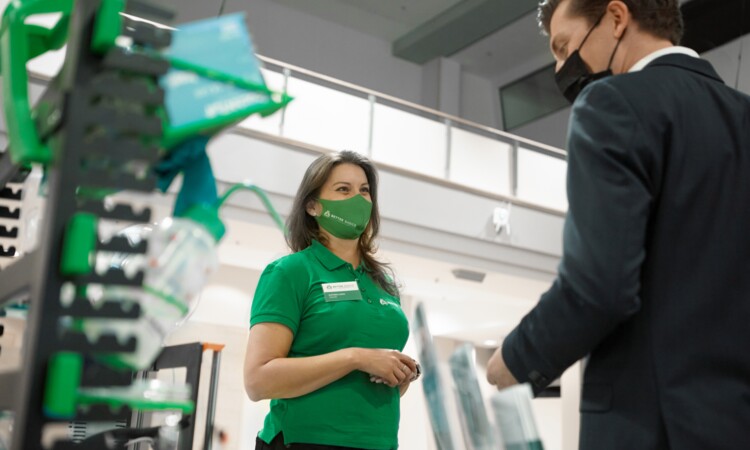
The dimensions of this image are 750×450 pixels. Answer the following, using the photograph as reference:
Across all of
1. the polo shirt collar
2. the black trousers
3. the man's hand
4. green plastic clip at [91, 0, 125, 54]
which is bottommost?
the black trousers

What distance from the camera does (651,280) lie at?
3.32 feet

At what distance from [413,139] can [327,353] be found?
6761mm

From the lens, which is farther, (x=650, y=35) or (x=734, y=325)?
(x=650, y=35)

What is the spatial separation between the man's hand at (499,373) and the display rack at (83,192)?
526 mm

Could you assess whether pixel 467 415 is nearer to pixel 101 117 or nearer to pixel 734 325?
pixel 734 325

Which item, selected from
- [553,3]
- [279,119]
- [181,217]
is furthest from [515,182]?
[181,217]

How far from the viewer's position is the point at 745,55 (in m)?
9.33

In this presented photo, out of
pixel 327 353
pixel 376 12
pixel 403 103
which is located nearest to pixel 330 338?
pixel 327 353

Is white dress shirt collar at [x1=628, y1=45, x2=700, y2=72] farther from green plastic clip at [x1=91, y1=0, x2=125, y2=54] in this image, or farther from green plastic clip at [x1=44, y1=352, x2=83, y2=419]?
green plastic clip at [x1=44, y1=352, x2=83, y2=419]

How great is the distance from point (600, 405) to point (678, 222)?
0.26 m

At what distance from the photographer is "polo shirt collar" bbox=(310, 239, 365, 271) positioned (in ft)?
6.14

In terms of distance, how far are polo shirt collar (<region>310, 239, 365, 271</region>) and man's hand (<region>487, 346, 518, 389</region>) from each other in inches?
33.3

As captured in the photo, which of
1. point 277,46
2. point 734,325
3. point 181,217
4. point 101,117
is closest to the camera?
point 101,117

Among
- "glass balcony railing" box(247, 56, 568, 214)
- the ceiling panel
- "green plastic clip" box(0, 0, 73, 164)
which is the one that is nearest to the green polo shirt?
"green plastic clip" box(0, 0, 73, 164)
